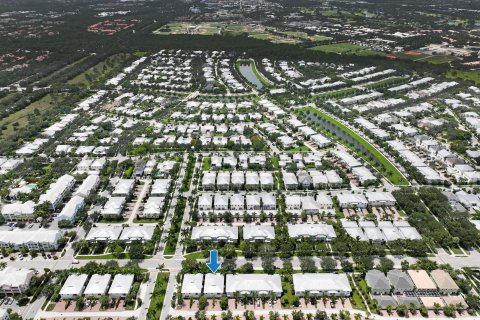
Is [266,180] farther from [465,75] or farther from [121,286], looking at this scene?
[465,75]

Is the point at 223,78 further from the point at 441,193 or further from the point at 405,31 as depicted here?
the point at 405,31

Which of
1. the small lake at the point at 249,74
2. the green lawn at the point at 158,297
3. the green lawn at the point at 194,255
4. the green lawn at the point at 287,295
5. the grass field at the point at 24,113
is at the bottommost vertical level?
the grass field at the point at 24,113

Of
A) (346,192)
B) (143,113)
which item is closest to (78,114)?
(143,113)

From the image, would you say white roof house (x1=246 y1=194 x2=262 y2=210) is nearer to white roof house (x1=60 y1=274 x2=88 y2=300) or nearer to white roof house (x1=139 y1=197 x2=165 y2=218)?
white roof house (x1=139 y1=197 x2=165 y2=218)

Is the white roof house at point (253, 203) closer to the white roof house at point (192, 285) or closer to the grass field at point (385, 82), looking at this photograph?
the white roof house at point (192, 285)

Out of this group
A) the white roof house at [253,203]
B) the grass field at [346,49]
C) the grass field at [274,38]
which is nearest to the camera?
the white roof house at [253,203]

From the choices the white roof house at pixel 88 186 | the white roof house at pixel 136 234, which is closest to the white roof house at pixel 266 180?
the white roof house at pixel 136 234
